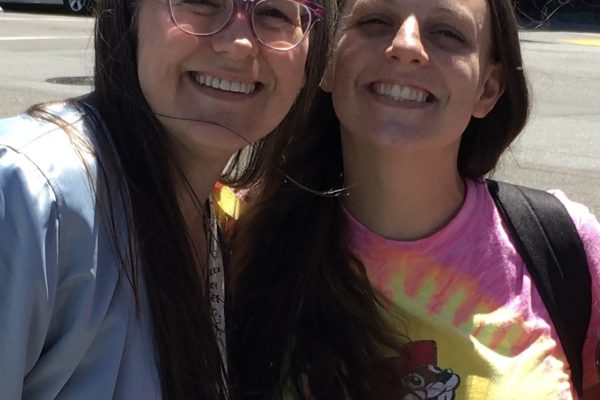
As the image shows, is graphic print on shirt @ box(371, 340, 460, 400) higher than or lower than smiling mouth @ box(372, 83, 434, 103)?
lower

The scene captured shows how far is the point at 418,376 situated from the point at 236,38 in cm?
81

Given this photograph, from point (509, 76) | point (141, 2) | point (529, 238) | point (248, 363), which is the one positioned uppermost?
point (141, 2)

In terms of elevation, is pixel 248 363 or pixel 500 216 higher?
pixel 500 216

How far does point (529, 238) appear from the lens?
7.59 feet

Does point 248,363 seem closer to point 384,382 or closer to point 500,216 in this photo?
point 384,382

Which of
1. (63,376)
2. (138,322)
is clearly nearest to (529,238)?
(138,322)

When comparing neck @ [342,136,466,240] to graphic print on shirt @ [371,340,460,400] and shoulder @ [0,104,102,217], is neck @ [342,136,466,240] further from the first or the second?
shoulder @ [0,104,102,217]

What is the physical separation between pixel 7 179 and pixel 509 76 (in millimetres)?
1252

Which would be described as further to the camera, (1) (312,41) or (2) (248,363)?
(2) (248,363)

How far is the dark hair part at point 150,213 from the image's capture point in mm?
1756

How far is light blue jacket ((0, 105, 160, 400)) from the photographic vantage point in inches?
61.4

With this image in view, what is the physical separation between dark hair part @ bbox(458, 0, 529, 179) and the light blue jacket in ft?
3.31

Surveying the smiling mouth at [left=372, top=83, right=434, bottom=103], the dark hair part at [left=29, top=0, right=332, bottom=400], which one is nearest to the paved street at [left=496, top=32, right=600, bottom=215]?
the smiling mouth at [left=372, top=83, right=434, bottom=103]

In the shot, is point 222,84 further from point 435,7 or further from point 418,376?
point 418,376
